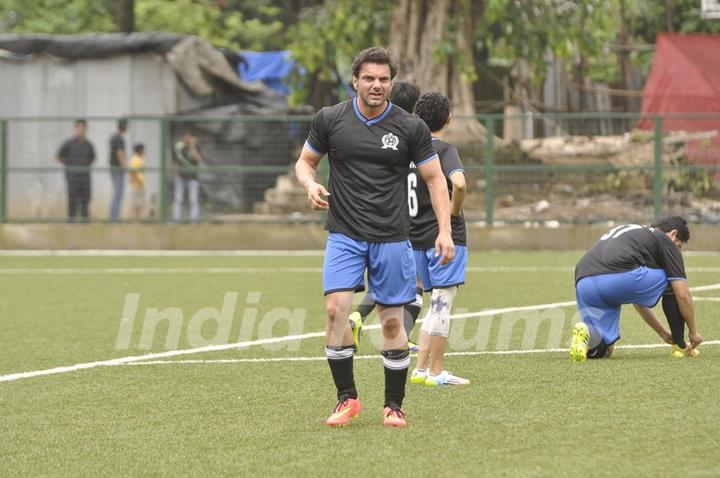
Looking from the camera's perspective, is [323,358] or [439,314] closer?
[439,314]

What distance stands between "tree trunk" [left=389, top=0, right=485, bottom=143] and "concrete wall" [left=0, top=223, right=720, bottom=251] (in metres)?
4.57

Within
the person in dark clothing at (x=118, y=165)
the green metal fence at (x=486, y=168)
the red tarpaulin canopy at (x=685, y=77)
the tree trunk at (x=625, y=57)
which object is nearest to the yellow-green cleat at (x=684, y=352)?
the green metal fence at (x=486, y=168)

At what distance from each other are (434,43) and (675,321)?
17.6 metres

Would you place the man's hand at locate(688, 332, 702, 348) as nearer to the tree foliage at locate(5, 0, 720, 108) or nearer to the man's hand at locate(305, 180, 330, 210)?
the man's hand at locate(305, 180, 330, 210)

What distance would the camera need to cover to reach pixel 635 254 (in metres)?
10.0

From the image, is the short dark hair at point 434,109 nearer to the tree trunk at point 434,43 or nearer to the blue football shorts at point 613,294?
the blue football shorts at point 613,294

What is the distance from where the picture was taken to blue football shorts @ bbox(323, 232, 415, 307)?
7.46m

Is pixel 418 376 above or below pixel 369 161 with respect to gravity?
below

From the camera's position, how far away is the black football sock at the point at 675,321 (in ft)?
32.6

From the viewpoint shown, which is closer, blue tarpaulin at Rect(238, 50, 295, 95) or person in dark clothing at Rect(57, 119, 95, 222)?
person in dark clothing at Rect(57, 119, 95, 222)

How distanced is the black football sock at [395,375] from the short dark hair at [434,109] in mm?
1765

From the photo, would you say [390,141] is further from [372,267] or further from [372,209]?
[372,267]

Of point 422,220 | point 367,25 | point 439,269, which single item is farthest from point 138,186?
point 439,269

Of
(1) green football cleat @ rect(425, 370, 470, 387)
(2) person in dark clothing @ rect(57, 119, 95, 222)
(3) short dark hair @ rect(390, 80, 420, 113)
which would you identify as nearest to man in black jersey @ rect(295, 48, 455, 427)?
(1) green football cleat @ rect(425, 370, 470, 387)
